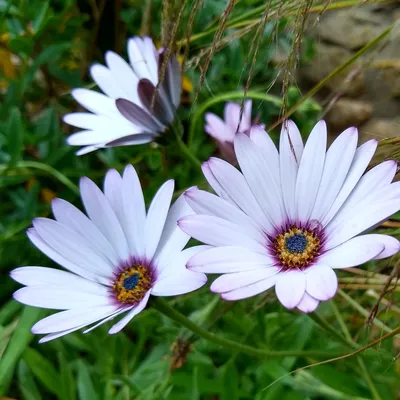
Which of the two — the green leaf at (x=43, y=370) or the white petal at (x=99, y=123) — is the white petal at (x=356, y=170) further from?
the green leaf at (x=43, y=370)

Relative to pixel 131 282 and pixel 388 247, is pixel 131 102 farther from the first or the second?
pixel 388 247

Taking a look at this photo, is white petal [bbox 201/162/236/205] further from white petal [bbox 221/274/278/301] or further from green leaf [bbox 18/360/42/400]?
green leaf [bbox 18/360/42/400]

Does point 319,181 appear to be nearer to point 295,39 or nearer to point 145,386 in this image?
point 295,39

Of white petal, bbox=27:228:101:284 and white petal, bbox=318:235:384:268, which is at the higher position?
white petal, bbox=27:228:101:284

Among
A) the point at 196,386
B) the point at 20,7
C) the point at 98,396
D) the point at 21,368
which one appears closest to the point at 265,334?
the point at 196,386

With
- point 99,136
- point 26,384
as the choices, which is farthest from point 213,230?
point 26,384

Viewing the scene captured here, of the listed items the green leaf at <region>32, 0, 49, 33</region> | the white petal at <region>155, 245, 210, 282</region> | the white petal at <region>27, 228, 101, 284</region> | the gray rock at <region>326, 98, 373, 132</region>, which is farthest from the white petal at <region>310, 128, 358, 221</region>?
the gray rock at <region>326, 98, 373, 132</region>
